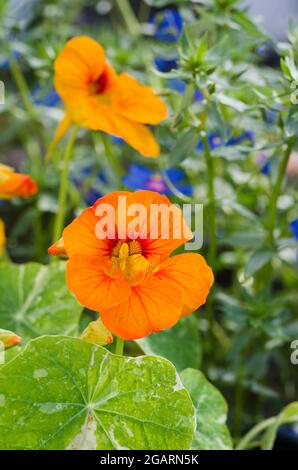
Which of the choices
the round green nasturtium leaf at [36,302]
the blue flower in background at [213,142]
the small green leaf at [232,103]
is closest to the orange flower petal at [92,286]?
the round green nasturtium leaf at [36,302]

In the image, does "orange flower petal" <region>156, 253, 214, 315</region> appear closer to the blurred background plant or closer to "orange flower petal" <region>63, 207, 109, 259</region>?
"orange flower petal" <region>63, 207, 109, 259</region>

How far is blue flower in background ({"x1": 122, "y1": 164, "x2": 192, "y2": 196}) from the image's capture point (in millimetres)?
1208

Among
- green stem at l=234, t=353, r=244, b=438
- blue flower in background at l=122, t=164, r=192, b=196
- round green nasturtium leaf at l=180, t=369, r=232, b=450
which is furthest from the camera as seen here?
blue flower in background at l=122, t=164, r=192, b=196

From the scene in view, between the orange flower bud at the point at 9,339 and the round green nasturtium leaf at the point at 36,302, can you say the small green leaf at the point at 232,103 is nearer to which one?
Result: the round green nasturtium leaf at the point at 36,302

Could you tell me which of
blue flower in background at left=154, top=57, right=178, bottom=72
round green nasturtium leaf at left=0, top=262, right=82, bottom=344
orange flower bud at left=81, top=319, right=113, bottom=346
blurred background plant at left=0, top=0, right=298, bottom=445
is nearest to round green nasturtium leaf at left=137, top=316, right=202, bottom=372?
blurred background plant at left=0, top=0, right=298, bottom=445

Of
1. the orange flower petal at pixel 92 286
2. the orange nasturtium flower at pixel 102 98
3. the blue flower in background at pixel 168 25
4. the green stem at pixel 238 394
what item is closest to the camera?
the orange flower petal at pixel 92 286

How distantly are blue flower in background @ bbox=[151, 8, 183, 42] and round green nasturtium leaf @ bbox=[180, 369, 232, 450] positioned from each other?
2.01 feet

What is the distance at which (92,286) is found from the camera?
720 mm

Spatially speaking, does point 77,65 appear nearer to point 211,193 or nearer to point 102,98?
point 102,98

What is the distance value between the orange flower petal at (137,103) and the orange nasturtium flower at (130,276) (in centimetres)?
27

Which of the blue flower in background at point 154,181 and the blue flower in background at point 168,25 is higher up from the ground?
the blue flower in background at point 168,25

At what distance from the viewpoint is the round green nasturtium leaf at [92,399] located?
0.73 metres
